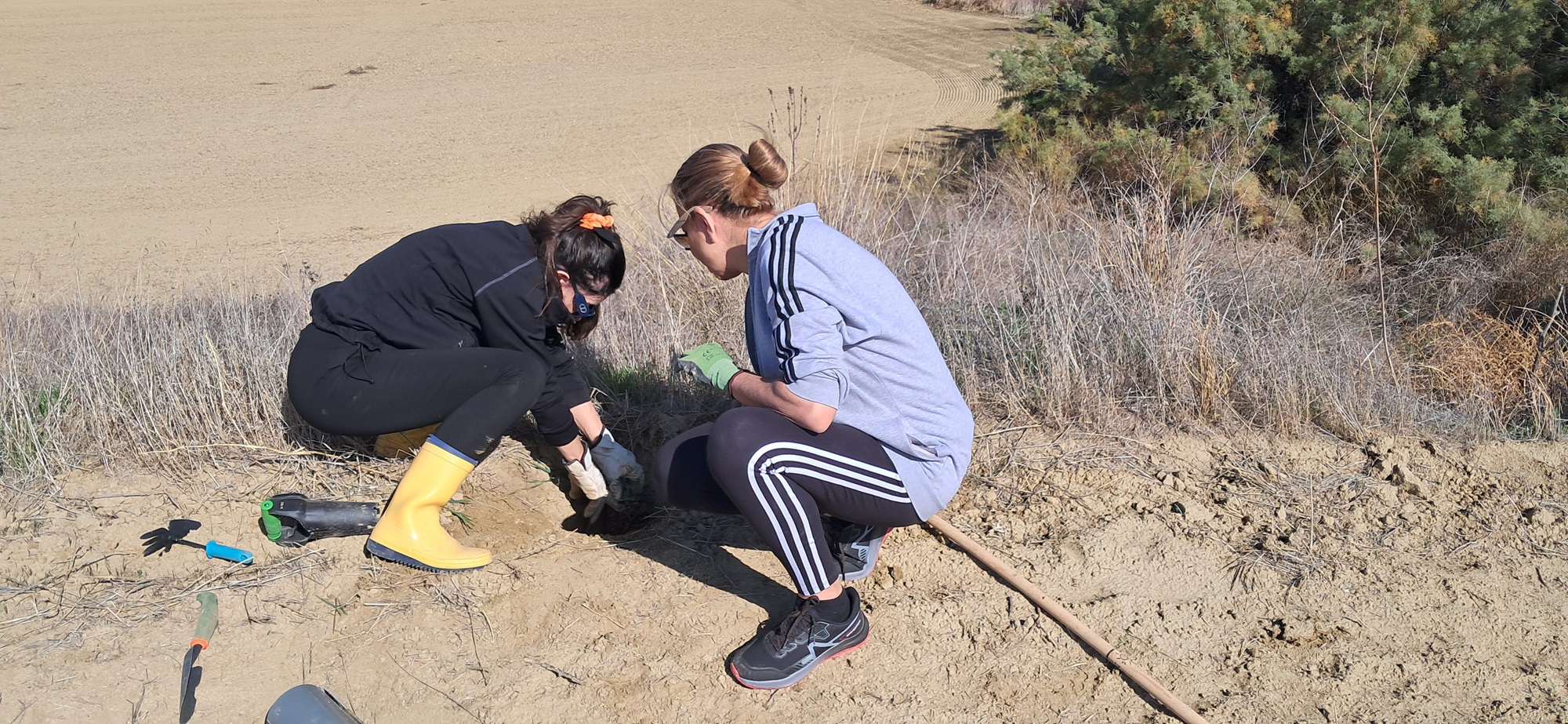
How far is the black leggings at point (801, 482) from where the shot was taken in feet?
7.89

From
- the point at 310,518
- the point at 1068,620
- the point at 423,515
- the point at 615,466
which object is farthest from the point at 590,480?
the point at 1068,620

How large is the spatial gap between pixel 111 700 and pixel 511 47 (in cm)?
1290

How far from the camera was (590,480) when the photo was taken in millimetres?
3254

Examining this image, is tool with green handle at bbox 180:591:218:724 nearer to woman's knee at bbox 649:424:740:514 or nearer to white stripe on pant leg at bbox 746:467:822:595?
woman's knee at bbox 649:424:740:514

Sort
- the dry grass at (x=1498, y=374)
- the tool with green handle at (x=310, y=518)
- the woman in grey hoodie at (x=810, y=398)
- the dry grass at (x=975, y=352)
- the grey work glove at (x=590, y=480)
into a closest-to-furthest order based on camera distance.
→ 1. the woman in grey hoodie at (x=810, y=398)
2. the tool with green handle at (x=310, y=518)
3. the grey work glove at (x=590, y=480)
4. the dry grass at (x=975, y=352)
5. the dry grass at (x=1498, y=374)

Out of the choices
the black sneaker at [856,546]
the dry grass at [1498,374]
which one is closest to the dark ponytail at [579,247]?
the black sneaker at [856,546]

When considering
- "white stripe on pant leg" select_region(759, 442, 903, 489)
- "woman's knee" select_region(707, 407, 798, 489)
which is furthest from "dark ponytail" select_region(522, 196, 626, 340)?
"white stripe on pant leg" select_region(759, 442, 903, 489)

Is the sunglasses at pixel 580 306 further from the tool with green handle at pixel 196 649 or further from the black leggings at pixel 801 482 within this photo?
the tool with green handle at pixel 196 649

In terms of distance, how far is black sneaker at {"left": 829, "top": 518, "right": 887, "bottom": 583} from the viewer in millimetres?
2885

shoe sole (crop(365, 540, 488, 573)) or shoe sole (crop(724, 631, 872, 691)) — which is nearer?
shoe sole (crop(724, 631, 872, 691))

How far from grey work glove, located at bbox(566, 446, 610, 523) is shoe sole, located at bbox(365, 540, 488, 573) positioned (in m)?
0.40

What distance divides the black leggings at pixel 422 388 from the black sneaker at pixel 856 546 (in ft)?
2.98

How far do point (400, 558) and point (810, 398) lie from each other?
134cm

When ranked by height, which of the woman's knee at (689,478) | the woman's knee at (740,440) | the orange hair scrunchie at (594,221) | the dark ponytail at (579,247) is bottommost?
the woman's knee at (689,478)
